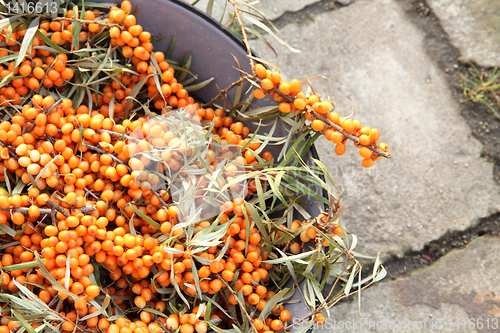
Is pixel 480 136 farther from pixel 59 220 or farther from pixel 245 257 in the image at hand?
pixel 59 220

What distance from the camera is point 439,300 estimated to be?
1.30m

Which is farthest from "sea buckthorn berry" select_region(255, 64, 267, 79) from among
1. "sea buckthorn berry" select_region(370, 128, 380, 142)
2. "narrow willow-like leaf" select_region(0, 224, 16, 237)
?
"narrow willow-like leaf" select_region(0, 224, 16, 237)

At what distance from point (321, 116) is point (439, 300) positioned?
2.89 feet

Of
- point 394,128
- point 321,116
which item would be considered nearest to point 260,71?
point 321,116

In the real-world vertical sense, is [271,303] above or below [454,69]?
below

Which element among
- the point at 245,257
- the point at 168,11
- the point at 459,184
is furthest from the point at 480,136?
the point at 168,11

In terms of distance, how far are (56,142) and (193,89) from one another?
14.3 inches

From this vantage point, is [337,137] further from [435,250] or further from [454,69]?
[454,69]

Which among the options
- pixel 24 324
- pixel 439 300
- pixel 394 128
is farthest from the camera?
pixel 394 128

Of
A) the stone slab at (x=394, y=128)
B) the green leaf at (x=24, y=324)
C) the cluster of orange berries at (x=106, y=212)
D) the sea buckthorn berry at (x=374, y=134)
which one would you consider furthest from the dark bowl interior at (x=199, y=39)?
the green leaf at (x=24, y=324)

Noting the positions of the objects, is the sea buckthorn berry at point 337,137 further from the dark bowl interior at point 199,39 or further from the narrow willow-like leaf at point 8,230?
the narrow willow-like leaf at point 8,230

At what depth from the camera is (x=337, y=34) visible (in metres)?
1.52

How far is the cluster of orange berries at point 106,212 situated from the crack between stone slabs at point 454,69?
3.19ft

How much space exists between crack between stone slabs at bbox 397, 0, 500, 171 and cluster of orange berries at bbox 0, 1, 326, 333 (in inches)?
38.3
